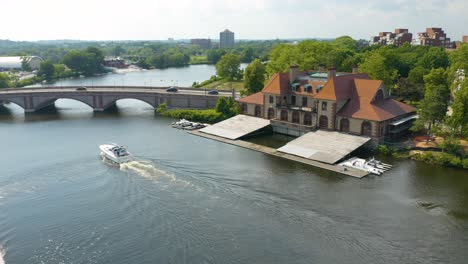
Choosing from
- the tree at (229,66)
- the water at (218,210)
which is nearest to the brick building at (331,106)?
the water at (218,210)

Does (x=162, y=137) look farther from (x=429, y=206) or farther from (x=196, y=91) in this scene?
(x=429, y=206)

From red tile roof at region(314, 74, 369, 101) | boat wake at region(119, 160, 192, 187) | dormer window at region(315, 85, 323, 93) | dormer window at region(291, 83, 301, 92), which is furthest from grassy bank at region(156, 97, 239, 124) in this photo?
boat wake at region(119, 160, 192, 187)

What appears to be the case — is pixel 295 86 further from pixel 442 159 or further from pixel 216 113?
pixel 442 159

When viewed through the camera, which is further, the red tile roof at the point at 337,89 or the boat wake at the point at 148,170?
the red tile roof at the point at 337,89

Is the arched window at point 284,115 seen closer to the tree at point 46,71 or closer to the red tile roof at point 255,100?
the red tile roof at point 255,100

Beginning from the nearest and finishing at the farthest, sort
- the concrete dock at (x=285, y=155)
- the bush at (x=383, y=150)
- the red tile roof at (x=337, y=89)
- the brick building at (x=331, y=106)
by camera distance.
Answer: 1. the concrete dock at (x=285, y=155)
2. the bush at (x=383, y=150)
3. the brick building at (x=331, y=106)
4. the red tile roof at (x=337, y=89)

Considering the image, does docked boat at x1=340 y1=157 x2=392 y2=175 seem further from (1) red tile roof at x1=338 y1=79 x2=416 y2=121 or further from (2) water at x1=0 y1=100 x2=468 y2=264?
(1) red tile roof at x1=338 y1=79 x2=416 y2=121

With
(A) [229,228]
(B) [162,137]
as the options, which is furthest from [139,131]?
(A) [229,228]
